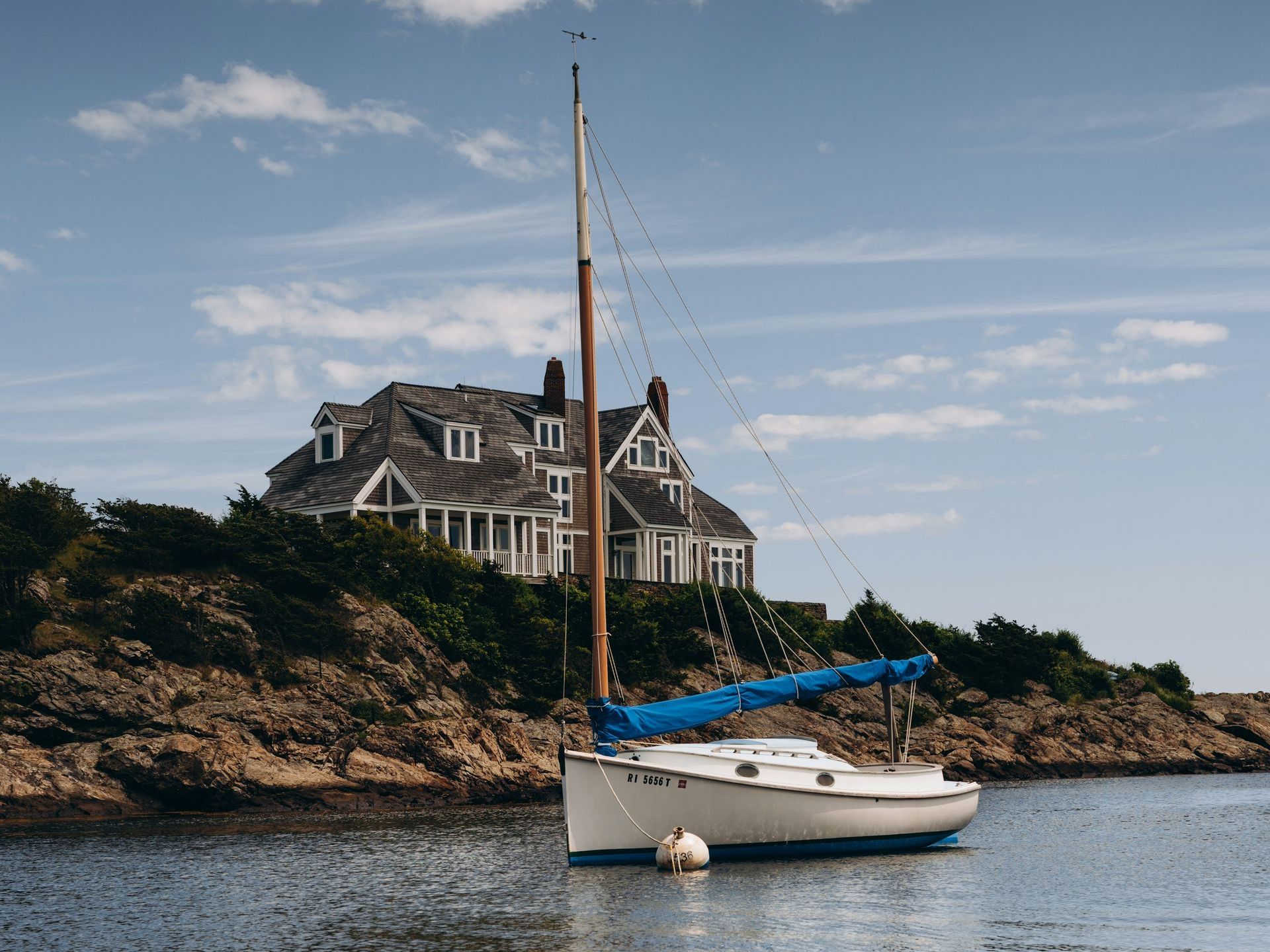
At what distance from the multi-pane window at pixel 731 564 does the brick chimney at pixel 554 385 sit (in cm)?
1214

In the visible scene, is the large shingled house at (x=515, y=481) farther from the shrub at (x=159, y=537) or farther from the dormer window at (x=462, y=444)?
the shrub at (x=159, y=537)

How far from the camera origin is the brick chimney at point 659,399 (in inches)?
3307

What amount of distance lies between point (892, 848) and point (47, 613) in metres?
31.8

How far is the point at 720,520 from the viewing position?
83562 mm

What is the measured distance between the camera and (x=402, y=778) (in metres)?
50.9

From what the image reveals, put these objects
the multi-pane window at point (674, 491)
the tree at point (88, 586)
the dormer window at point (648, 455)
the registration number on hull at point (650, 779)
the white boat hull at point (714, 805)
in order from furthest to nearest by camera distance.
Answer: the multi-pane window at point (674, 491) → the dormer window at point (648, 455) → the tree at point (88, 586) → the white boat hull at point (714, 805) → the registration number on hull at point (650, 779)

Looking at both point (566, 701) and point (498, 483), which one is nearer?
point (566, 701)

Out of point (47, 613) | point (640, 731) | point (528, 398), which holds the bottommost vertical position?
point (640, 731)

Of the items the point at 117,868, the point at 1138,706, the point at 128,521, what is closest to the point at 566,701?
the point at 128,521

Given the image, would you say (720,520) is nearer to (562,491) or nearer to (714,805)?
(562,491)

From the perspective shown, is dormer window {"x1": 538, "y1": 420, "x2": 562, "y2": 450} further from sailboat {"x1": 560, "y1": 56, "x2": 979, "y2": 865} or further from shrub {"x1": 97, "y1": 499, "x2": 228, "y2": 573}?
sailboat {"x1": 560, "y1": 56, "x2": 979, "y2": 865}

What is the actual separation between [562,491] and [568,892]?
4835 centimetres

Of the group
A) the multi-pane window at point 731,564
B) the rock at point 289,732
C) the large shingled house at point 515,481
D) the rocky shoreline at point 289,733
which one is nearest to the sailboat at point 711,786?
the rock at point 289,732

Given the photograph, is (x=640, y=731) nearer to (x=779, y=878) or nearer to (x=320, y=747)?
(x=779, y=878)
